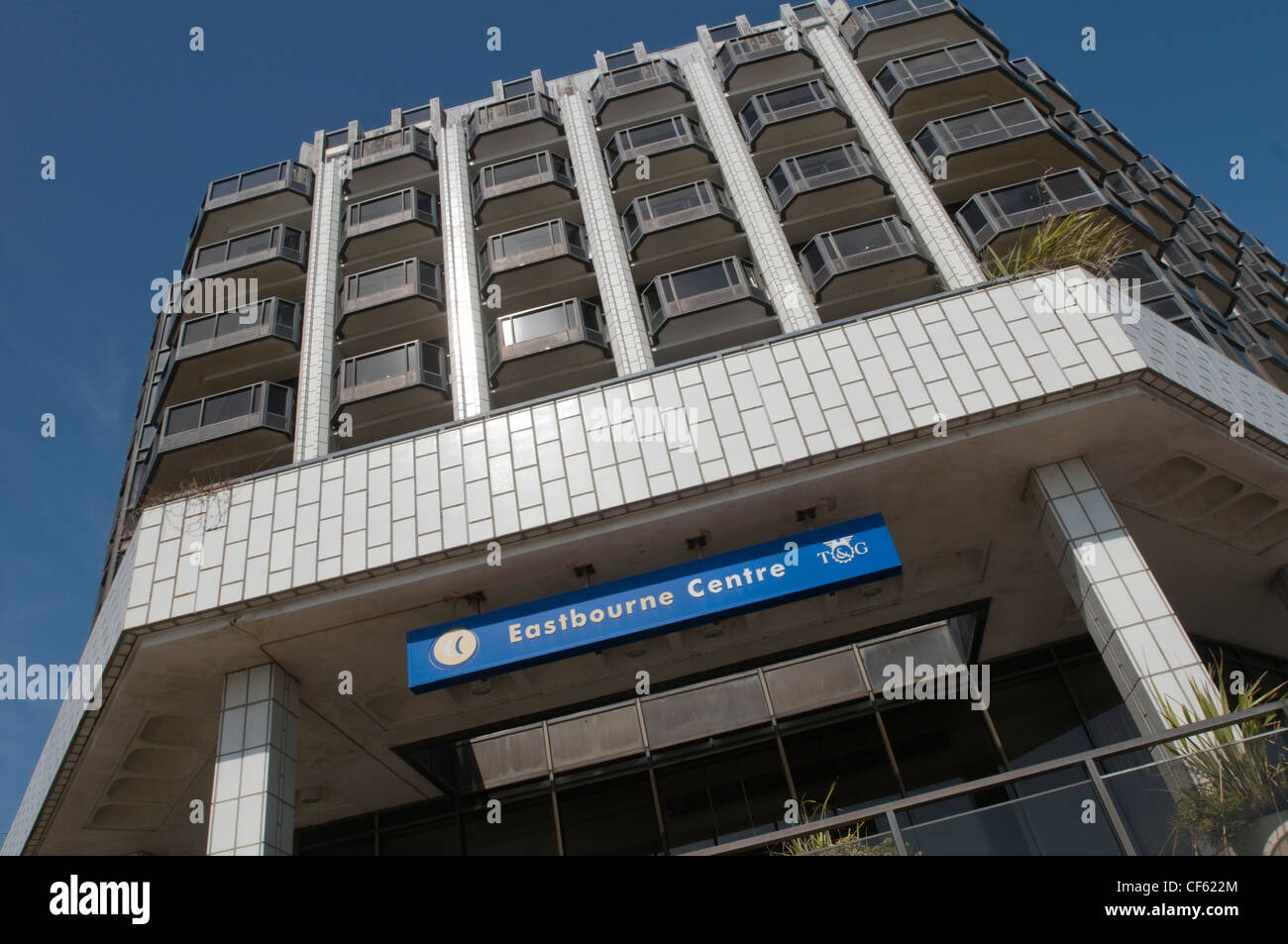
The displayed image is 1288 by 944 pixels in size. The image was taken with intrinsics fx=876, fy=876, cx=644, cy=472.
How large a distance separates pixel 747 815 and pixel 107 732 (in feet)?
33.3

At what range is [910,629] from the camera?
15.5 meters

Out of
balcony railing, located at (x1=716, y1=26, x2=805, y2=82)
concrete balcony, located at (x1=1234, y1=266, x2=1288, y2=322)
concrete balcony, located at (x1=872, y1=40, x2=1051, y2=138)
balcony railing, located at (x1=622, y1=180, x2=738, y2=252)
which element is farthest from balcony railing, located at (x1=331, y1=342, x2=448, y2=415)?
concrete balcony, located at (x1=1234, y1=266, x2=1288, y2=322)

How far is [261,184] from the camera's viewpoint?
26938 mm

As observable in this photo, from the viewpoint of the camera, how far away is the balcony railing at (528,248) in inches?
862

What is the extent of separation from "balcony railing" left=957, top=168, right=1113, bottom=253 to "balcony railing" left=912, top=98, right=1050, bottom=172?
5.47ft

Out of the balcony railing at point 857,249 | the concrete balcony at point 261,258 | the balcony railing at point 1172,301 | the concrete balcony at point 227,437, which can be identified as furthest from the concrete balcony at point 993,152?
the concrete balcony at point 261,258

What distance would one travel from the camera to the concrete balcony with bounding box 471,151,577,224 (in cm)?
2377

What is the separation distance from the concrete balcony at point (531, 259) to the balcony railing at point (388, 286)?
4.57 ft

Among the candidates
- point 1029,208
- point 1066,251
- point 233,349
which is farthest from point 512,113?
point 1066,251

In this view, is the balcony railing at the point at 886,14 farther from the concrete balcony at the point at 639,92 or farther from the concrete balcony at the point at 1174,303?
the concrete balcony at the point at 1174,303

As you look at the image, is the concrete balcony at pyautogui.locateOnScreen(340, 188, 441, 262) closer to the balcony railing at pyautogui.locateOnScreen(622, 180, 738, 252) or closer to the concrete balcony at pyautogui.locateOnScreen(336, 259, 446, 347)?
the concrete balcony at pyautogui.locateOnScreen(336, 259, 446, 347)

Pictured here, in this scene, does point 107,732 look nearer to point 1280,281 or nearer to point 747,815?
point 747,815

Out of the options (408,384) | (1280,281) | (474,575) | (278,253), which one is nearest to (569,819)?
(474,575)

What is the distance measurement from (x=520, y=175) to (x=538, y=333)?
23.1 feet
